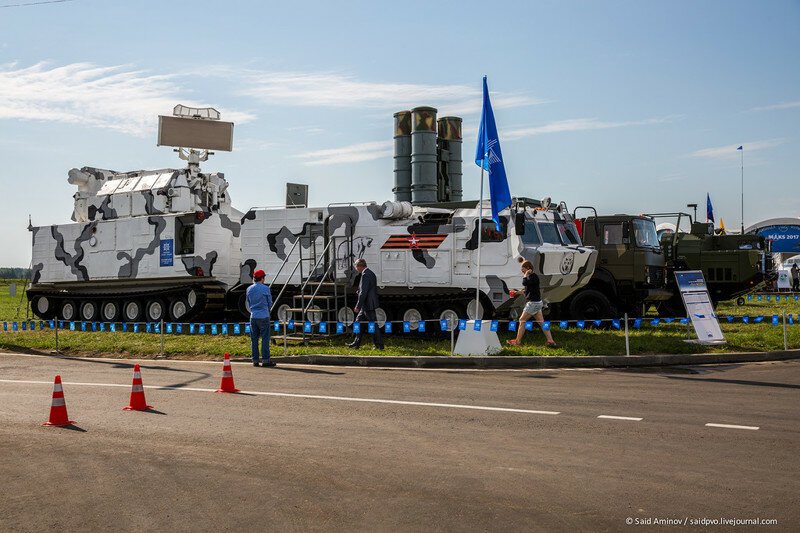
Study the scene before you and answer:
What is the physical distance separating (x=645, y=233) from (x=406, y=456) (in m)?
16.2

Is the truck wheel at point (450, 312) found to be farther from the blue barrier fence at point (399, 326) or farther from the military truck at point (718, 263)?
the military truck at point (718, 263)

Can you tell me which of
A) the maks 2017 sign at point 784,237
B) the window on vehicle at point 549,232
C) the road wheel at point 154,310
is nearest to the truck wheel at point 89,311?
the road wheel at point 154,310

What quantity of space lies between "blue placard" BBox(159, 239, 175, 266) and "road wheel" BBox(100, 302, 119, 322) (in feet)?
7.93

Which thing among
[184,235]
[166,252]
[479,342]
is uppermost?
[184,235]

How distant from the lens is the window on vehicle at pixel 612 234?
21766 mm

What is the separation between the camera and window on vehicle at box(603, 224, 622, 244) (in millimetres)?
21766

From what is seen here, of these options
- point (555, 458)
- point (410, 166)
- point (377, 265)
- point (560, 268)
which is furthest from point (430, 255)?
point (555, 458)

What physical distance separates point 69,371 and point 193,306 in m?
8.82

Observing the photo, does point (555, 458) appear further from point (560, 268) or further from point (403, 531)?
point (560, 268)

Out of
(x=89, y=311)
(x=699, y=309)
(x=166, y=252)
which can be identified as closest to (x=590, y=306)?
(x=699, y=309)

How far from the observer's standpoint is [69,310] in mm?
26828

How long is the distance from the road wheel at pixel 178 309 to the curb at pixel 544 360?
877cm

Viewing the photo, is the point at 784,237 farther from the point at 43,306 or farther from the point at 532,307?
the point at 43,306

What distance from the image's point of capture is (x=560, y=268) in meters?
18.9
